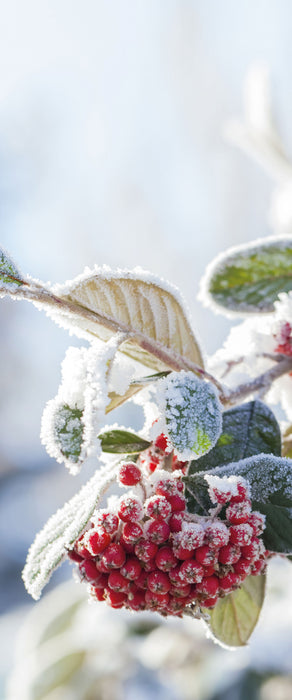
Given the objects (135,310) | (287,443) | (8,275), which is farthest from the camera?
(287,443)

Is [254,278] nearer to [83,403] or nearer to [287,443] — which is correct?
[287,443]

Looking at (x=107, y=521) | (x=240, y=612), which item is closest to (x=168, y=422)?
(x=107, y=521)

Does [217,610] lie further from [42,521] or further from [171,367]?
[42,521]

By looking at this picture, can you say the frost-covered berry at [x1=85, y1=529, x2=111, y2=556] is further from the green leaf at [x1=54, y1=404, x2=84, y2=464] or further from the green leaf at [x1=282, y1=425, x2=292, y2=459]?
the green leaf at [x1=282, y1=425, x2=292, y2=459]

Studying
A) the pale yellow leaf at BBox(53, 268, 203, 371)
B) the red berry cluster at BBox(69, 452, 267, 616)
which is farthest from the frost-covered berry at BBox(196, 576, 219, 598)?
the pale yellow leaf at BBox(53, 268, 203, 371)

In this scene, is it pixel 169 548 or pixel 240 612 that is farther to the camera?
pixel 240 612

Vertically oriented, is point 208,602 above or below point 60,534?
→ below

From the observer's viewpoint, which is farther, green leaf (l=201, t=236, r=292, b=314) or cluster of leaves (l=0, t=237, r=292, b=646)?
green leaf (l=201, t=236, r=292, b=314)
